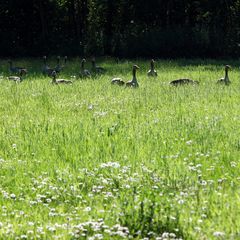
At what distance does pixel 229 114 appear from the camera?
13.9 meters

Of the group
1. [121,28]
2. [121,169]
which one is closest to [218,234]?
[121,169]

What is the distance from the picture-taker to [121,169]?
8.98 meters

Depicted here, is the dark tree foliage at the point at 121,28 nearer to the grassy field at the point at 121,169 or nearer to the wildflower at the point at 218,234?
the grassy field at the point at 121,169

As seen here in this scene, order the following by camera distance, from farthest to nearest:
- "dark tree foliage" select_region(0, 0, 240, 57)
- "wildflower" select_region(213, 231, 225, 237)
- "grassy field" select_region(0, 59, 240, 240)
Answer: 1. "dark tree foliage" select_region(0, 0, 240, 57)
2. "grassy field" select_region(0, 59, 240, 240)
3. "wildflower" select_region(213, 231, 225, 237)

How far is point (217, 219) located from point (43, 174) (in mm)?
3367

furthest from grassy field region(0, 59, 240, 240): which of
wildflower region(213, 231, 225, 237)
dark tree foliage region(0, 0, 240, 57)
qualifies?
dark tree foliage region(0, 0, 240, 57)

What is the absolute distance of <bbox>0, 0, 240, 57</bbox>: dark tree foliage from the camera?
40875 mm

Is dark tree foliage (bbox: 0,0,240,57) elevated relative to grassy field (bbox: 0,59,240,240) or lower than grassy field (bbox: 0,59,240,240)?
elevated

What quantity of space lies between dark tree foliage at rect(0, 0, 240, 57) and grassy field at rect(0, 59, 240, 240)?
24.7m

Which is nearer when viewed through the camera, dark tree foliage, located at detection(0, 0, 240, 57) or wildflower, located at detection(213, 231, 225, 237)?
wildflower, located at detection(213, 231, 225, 237)

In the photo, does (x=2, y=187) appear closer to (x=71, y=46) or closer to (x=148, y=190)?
(x=148, y=190)

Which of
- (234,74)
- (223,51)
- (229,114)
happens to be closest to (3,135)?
(229,114)

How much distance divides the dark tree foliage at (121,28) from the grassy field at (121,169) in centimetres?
2466

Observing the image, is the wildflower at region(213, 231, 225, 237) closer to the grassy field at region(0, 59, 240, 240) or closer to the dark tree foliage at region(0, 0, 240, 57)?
the grassy field at region(0, 59, 240, 240)
